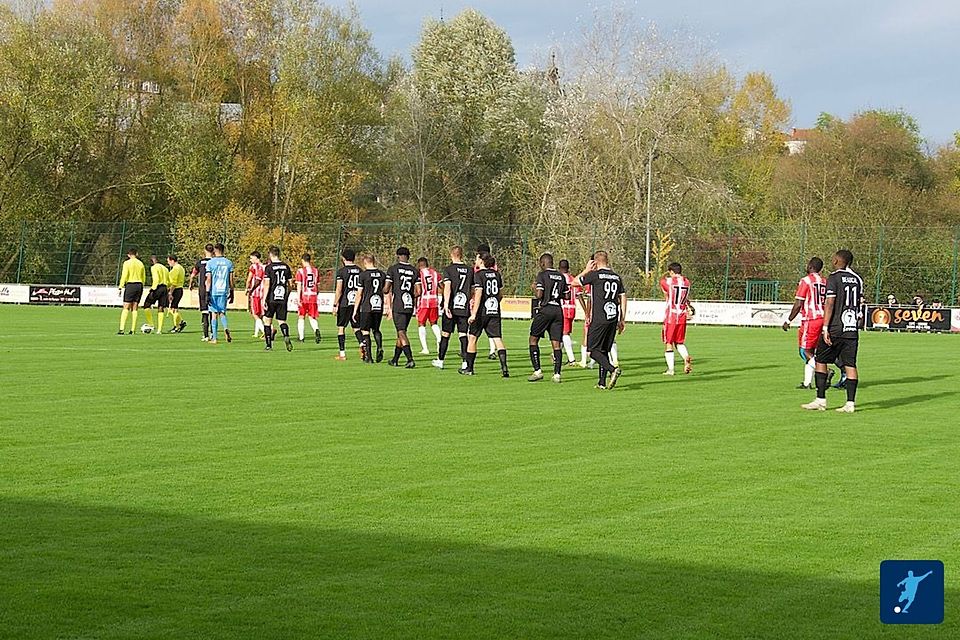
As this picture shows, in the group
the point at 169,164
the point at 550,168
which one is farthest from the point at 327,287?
the point at 550,168

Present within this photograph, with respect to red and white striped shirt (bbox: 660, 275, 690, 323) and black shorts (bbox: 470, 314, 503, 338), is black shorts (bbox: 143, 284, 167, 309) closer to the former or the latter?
black shorts (bbox: 470, 314, 503, 338)

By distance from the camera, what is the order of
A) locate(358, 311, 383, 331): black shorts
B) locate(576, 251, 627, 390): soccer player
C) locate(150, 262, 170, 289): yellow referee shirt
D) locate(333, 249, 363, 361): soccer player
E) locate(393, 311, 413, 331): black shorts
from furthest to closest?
locate(150, 262, 170, 289): yellow referee shirt
locate(333, 249, 363, 361): soccer player
locate(358, 311, 383, 331): black shorts
locate(393, 311, 413, 331): black shorts
locate(576, 251, 627, 390): soccer player

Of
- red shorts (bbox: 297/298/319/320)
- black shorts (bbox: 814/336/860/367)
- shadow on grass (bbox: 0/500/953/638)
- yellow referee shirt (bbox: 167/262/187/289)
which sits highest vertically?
yellow referee shirt (bbox: 167/262/187/289)

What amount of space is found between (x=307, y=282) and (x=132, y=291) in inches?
174

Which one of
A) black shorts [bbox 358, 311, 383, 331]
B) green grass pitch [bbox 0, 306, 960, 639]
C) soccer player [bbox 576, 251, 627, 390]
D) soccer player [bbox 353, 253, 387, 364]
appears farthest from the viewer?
black shorts [bbox 358, 311, 383, 331]

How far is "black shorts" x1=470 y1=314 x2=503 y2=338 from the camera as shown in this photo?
67.7ft

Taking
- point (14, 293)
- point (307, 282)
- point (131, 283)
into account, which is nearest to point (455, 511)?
point (307, 282)

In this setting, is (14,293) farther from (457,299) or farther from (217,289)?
(457,299)

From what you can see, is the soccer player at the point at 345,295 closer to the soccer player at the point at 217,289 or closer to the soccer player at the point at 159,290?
the soccer player at the point at 217,289

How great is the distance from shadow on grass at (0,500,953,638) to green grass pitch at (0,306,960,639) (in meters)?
0.02

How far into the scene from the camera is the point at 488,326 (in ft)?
68.9

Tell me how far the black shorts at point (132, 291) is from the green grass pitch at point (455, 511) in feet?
42.3

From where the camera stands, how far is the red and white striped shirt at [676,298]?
70.6ft

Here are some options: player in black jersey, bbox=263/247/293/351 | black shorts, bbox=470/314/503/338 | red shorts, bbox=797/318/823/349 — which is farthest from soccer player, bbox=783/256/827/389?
player in black jersey, bbox=263/247/293/351
